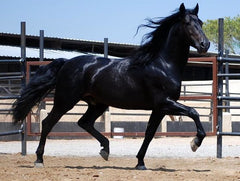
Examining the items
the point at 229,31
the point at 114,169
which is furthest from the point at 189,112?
the point at 229,31

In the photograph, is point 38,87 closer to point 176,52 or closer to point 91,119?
point 91,119

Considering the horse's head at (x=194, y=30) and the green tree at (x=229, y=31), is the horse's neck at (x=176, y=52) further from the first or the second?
the green tree at (x=229, y=31)

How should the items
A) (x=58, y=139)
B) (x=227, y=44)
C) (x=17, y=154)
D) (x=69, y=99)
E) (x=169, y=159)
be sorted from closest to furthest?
(x=69, y=99) < (x=169, y=159) < (x=17, y=154) < (x=58, y=139) < (x=227, y=44)

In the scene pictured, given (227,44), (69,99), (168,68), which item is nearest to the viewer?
(168,68)

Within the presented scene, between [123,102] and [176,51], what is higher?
[176,51]

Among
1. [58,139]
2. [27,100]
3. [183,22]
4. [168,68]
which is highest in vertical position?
[183,22]

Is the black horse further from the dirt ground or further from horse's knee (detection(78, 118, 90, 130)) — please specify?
the dirt ground

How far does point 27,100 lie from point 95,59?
4.01 feet

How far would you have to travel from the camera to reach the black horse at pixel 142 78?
7.27m

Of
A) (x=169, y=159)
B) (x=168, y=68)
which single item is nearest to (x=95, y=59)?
(x=168, y=68)

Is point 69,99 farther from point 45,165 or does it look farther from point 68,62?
point 45,165

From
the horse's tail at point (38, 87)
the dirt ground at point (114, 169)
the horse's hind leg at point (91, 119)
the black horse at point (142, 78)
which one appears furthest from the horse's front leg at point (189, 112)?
the horse's tail at point (38, 87)

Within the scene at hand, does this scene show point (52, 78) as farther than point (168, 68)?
Yes

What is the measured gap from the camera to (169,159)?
921 centimetres
